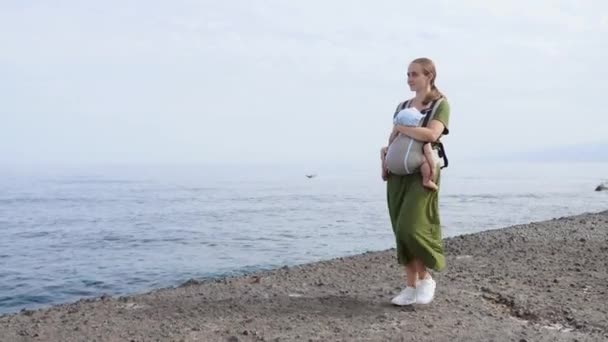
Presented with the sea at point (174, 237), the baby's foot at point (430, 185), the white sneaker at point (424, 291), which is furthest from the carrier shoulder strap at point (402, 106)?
the sea at point (174, 237)

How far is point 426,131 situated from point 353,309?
5.72 feet

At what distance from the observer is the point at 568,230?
11.1m

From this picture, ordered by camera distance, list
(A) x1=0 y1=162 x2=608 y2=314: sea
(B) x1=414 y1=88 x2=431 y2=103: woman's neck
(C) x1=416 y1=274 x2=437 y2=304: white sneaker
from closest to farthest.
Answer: (B) x1=414 y1=88 x2=431 y2=103: woman's neck → (C) x1=416 y1=274 x2=437 y2=304: white sneaker → (A) x1=0 y1=162 x2=608 y2=314: sea

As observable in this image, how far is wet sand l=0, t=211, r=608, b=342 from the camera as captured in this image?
4957 mm

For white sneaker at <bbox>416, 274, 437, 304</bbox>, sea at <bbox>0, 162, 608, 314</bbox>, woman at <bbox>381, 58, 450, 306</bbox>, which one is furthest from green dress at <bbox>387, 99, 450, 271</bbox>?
sea at <bbox>0, 162, 608, 314</bbox>

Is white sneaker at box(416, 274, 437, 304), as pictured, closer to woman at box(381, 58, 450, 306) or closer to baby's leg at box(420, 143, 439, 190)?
woman at box(381, 58, 450, 306)

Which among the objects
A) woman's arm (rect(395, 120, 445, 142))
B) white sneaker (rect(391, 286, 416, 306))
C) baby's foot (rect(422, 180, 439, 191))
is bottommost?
white sneaker (rect(391, 286, 416, 306))

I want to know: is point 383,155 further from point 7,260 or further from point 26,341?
point 7,260

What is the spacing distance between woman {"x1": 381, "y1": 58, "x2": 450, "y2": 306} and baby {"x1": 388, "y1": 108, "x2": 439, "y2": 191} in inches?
2.1

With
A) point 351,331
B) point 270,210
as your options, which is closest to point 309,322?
point 351,331

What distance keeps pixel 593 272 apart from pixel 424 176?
11.0ft

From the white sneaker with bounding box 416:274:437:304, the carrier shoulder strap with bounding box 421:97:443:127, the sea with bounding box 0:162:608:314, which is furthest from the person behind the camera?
the sea with bounding box 0:162:608:314

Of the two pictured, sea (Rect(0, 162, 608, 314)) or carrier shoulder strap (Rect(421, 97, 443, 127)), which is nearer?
carrier shoulder strap (Rect(421, 97, 443, 127))

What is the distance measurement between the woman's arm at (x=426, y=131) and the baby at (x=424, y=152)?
4cm
